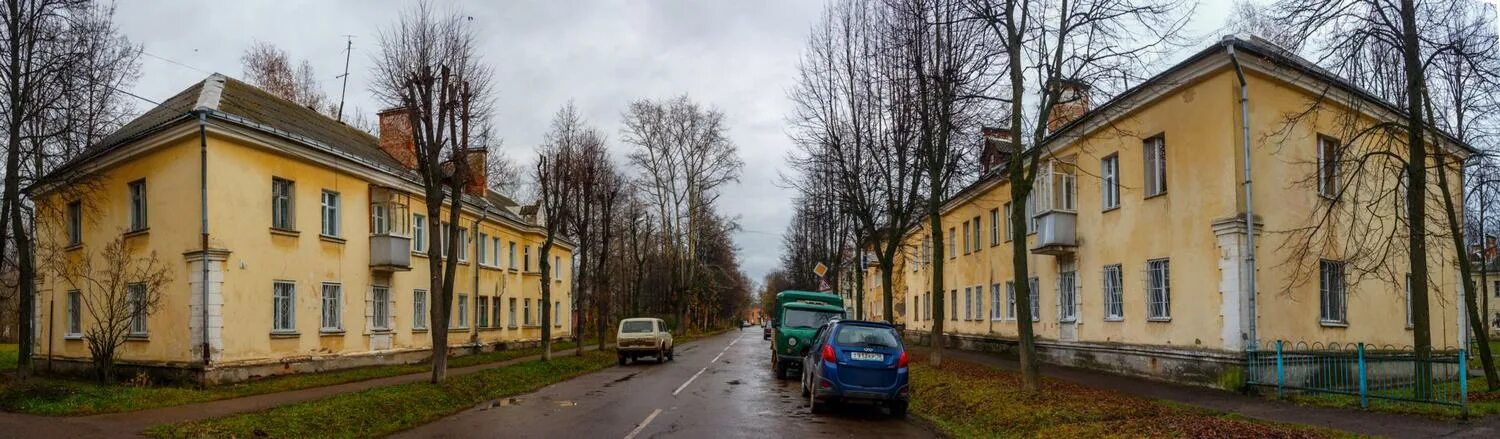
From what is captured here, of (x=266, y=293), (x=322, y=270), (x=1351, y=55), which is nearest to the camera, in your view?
(x=1351, y=55)

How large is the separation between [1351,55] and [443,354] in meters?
16.2

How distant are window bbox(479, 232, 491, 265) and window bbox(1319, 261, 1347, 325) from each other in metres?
27.5

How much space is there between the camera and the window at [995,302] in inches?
1190

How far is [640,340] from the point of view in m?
29.4

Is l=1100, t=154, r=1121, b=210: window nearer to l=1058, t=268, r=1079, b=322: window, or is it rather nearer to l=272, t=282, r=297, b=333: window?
l=1058, t=268, r=1079, b=322: window

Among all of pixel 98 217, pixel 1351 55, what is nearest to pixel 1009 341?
pixel 1351 55

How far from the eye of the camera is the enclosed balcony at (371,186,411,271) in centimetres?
2591

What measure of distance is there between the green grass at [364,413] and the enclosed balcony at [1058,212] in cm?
1314

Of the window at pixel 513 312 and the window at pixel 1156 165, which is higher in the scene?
the window at pixel 1156 165

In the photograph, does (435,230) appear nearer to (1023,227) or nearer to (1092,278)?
(1023,227)

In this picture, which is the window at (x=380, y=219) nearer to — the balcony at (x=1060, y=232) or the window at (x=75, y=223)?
the window at (x=75, y=223)

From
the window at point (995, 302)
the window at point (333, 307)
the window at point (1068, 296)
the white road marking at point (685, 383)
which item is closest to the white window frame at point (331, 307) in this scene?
the window at point (333, 307)

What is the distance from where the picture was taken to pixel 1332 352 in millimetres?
16750

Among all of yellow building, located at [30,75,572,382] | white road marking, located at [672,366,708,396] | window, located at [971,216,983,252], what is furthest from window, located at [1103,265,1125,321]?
yellow building, located at [30,75,572,382]
